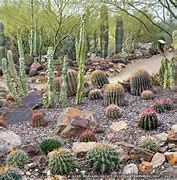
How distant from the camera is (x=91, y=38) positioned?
79.0ft

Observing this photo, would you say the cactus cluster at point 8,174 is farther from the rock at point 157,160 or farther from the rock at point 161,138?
the rock at point 161,138

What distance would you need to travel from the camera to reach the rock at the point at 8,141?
6820 millimetres

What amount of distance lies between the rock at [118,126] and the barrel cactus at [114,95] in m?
1.28

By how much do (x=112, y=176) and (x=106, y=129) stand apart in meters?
1.92

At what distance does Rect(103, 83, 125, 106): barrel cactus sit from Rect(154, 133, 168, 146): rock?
7.14 feet

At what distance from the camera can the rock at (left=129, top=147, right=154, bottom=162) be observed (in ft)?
20.5

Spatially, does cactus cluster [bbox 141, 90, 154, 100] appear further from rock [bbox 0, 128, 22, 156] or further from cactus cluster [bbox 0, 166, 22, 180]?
cactus cluster [bbox 0, 166, 22, 180]

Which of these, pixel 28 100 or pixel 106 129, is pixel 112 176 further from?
pixel 28 100

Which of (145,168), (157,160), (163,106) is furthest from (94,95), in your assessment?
(145,168)

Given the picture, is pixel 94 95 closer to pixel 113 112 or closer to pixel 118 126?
pixel 113 112

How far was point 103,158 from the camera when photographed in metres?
5.87

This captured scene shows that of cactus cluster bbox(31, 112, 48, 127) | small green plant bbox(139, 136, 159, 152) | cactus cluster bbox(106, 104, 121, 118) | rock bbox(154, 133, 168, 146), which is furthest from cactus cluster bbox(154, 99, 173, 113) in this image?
cactus cluster bbox(31, 112, 48, 127)

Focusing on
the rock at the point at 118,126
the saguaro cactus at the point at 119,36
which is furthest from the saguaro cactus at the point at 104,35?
the rock at the point at 118,126

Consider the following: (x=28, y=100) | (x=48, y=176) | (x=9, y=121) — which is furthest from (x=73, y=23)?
(x=48, y=176)
